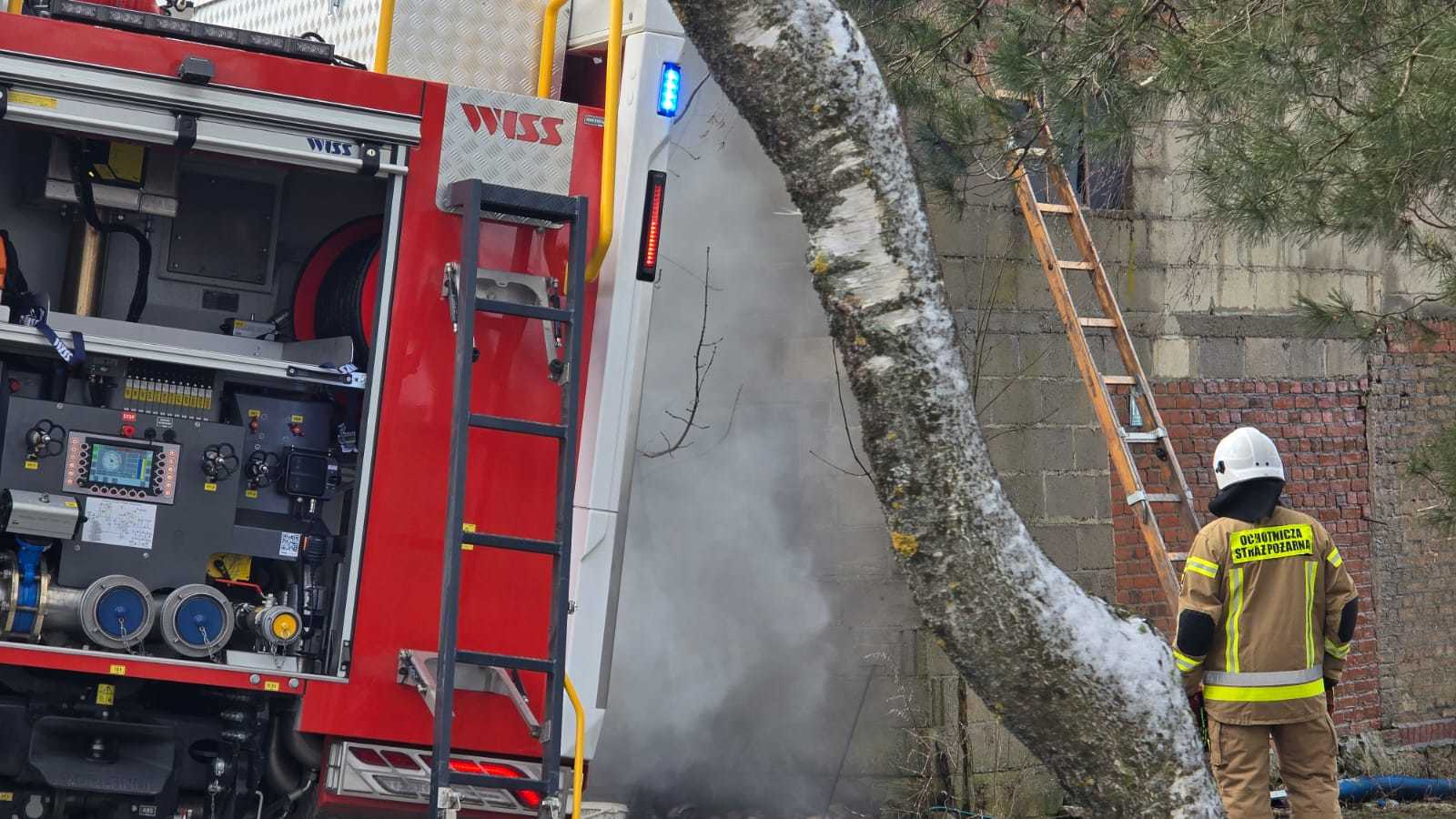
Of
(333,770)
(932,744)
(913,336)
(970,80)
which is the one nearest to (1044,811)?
(932,744)

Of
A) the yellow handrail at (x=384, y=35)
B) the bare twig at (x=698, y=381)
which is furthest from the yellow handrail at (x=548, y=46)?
the bare twig at (x=698, y=381)

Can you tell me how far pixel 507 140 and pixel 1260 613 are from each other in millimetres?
3052

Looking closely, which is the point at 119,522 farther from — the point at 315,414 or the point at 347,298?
the point at 347,298

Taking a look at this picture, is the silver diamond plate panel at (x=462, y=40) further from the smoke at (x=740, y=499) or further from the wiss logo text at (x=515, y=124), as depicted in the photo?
the smoke at (x=740, y=499)

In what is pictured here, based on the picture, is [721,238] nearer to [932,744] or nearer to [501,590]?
[932,744]

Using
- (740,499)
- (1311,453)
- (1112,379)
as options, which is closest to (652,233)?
(740,499)

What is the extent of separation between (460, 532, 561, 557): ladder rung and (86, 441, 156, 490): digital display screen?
105 centimetres

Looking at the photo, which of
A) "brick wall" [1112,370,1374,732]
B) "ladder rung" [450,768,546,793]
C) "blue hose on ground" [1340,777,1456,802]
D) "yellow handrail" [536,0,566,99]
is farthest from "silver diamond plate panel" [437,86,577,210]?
"blue hose on ground" [1340,777,1456,802]

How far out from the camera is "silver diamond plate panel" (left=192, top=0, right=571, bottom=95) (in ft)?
18.0

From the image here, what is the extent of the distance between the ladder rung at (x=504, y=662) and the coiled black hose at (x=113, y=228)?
1.63 metres

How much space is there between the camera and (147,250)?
17.9 ft

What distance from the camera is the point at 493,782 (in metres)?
4.75

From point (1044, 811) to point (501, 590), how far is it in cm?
373

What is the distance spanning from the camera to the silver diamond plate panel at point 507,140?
17.0 feet
